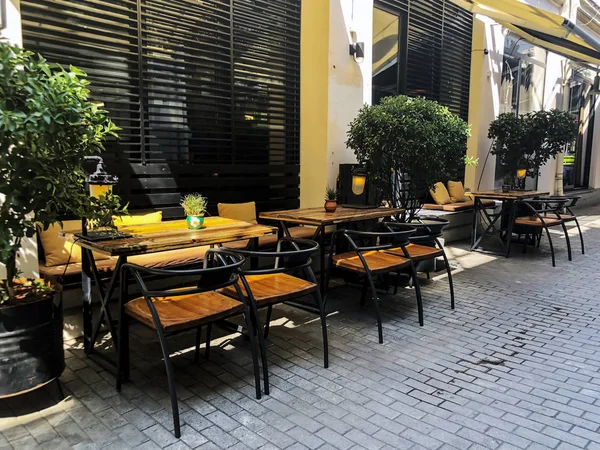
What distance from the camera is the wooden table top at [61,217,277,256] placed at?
8.60ft

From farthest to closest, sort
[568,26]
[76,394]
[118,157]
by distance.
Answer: [568,26] → [118,157] → [76,394]

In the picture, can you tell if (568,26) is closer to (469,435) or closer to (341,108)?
(341,108)

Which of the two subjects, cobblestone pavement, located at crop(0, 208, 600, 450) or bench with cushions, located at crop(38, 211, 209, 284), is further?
bench with cushions, located at crop(38, 211, 209, 284)

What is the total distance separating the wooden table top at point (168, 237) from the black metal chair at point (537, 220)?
445cm

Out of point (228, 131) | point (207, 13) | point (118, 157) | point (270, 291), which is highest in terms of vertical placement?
point (207, 13)

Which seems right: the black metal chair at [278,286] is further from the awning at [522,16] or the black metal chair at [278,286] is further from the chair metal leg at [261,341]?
the awning at [522,16]

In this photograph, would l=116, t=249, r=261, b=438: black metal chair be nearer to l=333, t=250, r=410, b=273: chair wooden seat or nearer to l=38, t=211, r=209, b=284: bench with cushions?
l=38, t=211, r=209, b=284: bench with cushions

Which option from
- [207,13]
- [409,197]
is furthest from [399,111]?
[207,13]

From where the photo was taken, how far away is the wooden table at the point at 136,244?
8.70 ft

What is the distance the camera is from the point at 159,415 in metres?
2.37

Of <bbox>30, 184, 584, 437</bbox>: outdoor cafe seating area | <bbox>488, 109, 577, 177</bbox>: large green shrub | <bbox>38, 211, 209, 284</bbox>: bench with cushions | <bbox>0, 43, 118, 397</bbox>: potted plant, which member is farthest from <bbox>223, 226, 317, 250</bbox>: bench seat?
<bbox>488, 109, 577, 177</bbox>: large green shrub

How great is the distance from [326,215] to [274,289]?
132cm

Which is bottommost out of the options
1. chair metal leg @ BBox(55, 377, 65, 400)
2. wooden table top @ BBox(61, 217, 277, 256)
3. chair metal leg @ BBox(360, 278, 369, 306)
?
chair metal leg @ BBox(55, 377, 65, 400)

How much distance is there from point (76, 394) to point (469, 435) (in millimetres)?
2155
